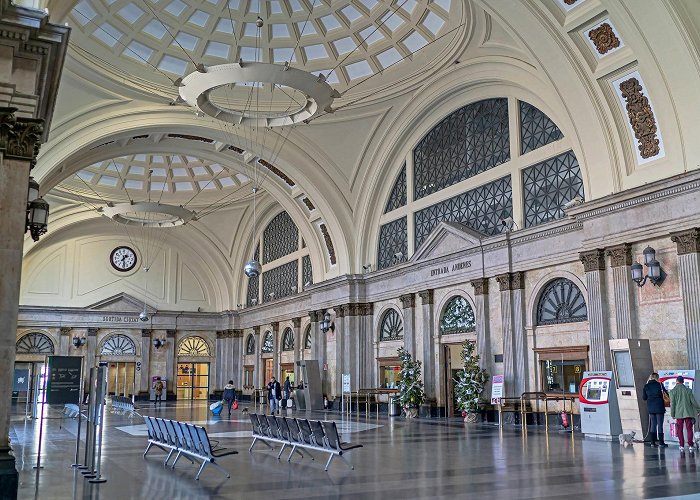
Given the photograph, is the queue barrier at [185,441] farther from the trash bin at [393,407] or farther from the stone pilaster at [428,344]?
the trash bin at [393,407]

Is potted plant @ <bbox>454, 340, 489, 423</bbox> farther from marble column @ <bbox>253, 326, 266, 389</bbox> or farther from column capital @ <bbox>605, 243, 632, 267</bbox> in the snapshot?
marble column @ <bbox>253, 326, 266, 389</bbox>

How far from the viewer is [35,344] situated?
40000mm

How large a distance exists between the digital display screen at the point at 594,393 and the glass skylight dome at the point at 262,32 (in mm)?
10935

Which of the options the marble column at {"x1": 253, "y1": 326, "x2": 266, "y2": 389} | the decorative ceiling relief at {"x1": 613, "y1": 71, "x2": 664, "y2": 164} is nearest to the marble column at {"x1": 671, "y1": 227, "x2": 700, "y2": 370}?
the decorative ceiling relief at {"x1": 613, "y1": 71, "x2": 664, "y2": 164}

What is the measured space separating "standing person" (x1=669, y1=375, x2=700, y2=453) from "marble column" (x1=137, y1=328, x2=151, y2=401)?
1336 inches

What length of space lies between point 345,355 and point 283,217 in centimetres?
1092

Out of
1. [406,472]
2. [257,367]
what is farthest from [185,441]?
[257,367]

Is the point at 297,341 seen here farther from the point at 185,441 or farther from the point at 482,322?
the point at 185,441

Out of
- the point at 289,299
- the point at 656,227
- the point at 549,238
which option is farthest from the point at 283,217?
the point at 656,227

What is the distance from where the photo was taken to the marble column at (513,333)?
19.8m

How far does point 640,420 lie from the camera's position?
1429 cm

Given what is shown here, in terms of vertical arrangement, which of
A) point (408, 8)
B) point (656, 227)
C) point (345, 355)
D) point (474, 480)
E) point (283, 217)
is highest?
point (408, 8)

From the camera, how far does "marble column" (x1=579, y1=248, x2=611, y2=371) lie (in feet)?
54.7

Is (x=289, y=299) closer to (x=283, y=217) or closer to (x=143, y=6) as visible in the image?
(x=283, y=217)
